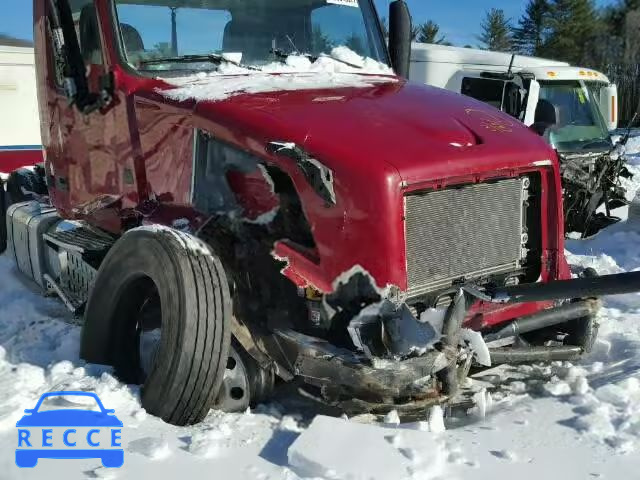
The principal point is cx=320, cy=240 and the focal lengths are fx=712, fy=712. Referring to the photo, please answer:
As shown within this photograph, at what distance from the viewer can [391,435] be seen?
3127mm

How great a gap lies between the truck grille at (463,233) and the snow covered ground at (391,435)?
2.18ft

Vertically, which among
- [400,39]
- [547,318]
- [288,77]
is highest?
[400,39]

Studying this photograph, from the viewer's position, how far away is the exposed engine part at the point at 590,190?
8.30 metres

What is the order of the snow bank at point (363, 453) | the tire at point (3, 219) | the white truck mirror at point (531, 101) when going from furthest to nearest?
the white truck mirror at point (531, 101) < the tire at point (3, 219) < the snow bank at point (363, 453)

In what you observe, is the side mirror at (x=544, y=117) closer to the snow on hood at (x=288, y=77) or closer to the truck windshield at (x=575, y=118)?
the snow on hood at (x=288, y=77)

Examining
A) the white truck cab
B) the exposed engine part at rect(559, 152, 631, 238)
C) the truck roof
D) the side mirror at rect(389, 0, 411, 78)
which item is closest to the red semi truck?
the side mirror at rect(389, 0, 411, 78)

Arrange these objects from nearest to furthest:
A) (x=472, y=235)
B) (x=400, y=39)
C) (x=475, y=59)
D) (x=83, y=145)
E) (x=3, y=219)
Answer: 1. (x=472, y=235)
2. (x=83, y=145)
3. (x=400, y=39)
4. (x=3, y=219)
5. (x=475, y=59)

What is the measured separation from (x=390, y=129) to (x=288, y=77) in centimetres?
111

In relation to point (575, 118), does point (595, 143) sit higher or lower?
lower

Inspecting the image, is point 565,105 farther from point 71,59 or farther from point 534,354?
point 71,59

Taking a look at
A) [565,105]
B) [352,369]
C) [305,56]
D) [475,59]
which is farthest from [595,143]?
[352,369]

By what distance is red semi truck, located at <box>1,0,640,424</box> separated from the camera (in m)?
3.25

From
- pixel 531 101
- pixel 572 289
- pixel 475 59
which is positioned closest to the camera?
pixel 572 289

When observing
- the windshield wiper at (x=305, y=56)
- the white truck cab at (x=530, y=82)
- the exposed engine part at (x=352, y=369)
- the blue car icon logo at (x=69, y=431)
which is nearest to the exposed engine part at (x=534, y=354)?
the exposed engine part at (x=352, y=369)
